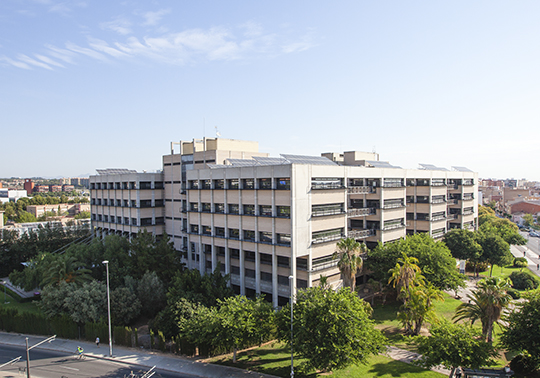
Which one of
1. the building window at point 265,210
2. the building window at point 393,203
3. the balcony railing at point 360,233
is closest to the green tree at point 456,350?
the building window at point 265,210

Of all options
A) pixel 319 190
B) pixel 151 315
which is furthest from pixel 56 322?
pixel 319 190

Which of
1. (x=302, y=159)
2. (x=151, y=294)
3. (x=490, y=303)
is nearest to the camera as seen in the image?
(x=490, y=303)

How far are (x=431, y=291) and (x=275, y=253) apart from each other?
21531mm

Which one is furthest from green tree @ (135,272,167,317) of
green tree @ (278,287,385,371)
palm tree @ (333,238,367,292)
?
palm tree @ (333,238,367,292)

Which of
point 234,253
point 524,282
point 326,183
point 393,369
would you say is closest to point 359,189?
point 326,183

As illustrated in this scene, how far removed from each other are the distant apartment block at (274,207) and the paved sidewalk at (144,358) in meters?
15.4

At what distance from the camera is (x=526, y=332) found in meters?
32.4

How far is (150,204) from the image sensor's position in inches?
3174

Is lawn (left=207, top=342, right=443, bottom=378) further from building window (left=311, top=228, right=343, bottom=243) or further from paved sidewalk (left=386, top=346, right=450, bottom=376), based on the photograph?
building window (left=311, top=228, right=343, bottom=243)

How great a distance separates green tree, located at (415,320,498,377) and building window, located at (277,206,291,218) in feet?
77.5

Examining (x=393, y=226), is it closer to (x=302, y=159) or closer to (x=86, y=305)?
(x=302, y=159)

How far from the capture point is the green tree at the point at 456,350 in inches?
1191

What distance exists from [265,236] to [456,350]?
95.7ft

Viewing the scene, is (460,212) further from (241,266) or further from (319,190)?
(241,266)
